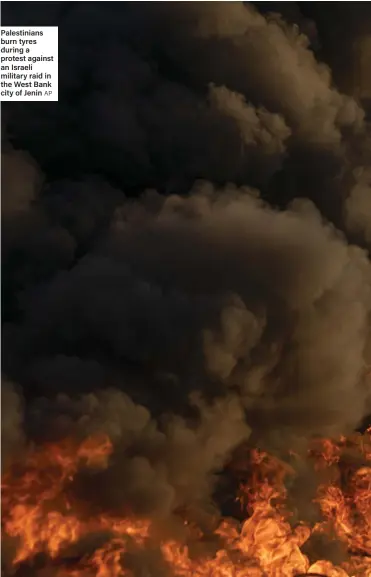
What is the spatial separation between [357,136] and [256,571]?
360 centimetres

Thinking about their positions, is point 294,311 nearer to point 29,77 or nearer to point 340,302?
point 340,302

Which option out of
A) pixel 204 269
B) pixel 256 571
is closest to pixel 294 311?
pixel 204 269

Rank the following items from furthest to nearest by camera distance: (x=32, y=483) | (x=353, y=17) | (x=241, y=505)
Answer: (x=353, y=17) → (x=241, y=505) → (x=32, y=483)

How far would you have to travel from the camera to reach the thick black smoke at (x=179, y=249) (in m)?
4.88

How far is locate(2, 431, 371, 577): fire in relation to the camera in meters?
4.75

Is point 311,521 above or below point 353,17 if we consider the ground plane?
below

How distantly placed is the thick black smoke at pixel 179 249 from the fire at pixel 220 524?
18 cm

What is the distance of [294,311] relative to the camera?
203 inches

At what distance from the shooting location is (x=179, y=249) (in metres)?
5.04
